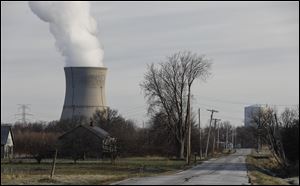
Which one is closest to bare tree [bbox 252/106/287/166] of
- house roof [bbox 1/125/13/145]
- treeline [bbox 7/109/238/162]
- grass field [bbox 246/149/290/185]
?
grass field [bbox 246/149/290/185]

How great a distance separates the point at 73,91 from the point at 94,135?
38.0 ft

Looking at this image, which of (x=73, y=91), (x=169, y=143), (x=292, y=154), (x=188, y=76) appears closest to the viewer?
(x=292, y=154)

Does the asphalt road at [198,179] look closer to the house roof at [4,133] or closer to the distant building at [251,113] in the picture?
the house roof at [4,133]

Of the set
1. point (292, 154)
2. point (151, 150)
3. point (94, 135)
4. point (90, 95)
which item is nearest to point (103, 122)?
point (151, 150)

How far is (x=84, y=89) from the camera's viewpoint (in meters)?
69.5

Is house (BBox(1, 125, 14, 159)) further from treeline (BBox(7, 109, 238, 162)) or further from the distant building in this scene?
the distant building

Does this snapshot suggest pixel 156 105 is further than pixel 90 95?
Yes

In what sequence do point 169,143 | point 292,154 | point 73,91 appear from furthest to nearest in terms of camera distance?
1. point 169,143
2. point 73,91
3. point 292,154

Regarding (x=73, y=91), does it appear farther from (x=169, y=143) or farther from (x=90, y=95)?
(x=169, y=143)

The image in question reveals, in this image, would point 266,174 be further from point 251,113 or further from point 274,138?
point 251,113

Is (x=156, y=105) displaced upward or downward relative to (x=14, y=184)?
upward

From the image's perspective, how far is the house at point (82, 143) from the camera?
7562 cm

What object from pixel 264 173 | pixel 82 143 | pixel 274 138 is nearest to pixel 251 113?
pixel 82 143

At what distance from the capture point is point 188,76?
80000 millimetres
